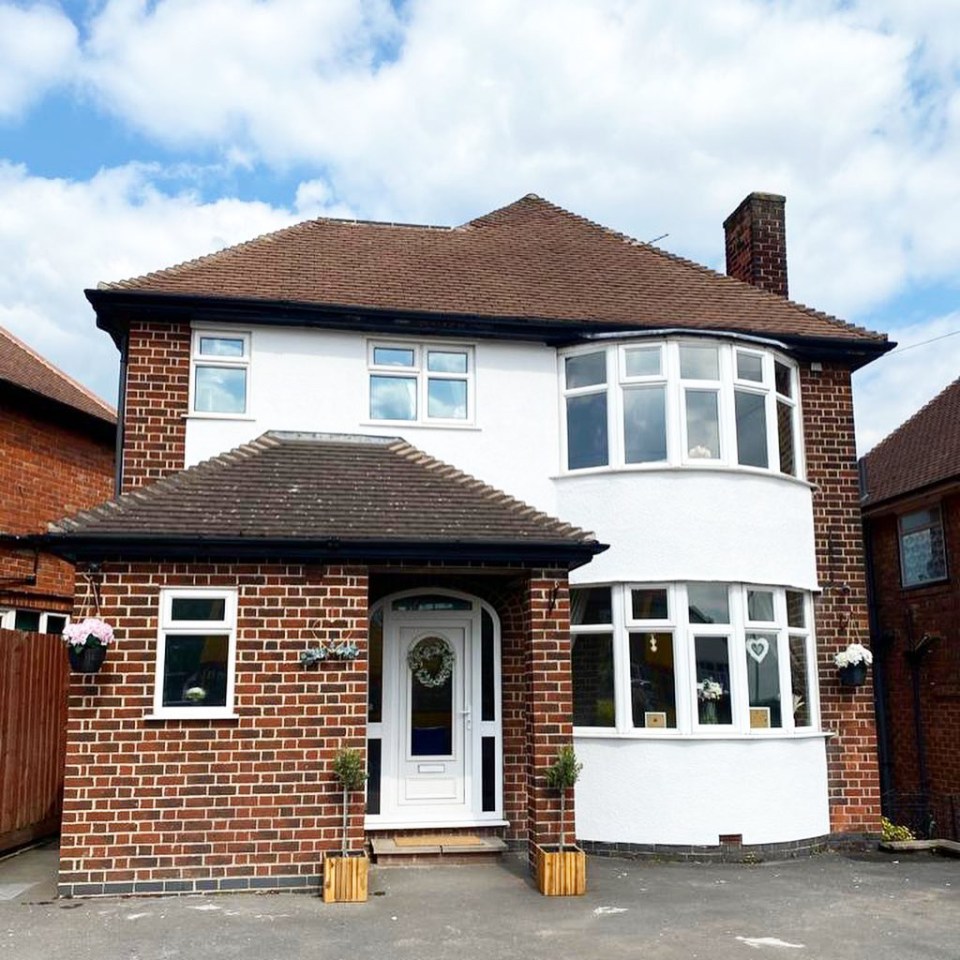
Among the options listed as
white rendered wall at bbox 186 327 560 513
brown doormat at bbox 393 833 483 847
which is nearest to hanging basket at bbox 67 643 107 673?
white rendered wall at bbox 186 327 560 513

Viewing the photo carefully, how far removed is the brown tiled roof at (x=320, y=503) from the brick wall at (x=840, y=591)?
3471 millimetres

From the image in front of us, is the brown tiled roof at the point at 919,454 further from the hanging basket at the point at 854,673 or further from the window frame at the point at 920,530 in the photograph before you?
the hanging basket at the point at 854,673

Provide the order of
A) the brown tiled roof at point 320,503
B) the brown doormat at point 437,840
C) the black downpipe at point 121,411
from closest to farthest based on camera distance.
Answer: the brown tiled roof at point 320,503
the brown doormat at point 437,840
the black downpipe at point 121,411

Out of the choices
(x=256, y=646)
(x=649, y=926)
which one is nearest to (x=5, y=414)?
(x=256, y=646)

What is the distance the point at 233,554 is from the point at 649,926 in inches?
177

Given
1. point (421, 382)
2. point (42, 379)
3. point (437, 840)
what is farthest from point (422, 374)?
point (42, 379)

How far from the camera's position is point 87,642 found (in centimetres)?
824

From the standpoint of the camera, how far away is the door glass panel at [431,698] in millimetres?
10242

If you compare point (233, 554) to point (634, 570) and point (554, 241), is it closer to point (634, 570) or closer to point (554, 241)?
point (634, 570)

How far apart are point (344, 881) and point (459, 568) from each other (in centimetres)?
282

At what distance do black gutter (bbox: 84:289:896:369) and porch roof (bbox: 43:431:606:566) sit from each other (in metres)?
1.38

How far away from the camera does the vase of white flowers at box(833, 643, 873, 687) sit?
35.8ft

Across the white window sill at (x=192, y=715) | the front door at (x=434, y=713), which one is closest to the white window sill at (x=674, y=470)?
the front door at (x=434, y=713)

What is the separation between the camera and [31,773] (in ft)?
34.7
